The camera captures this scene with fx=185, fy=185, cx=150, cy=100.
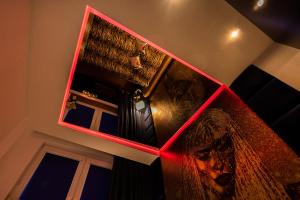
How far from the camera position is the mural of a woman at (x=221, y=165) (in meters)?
1.26

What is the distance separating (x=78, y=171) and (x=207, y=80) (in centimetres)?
215

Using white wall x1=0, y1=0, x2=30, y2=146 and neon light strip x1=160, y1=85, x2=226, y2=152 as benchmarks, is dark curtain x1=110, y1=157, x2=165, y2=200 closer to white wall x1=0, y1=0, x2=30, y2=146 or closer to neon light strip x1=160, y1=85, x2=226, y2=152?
neon light strip x1=160, y1=85, x2=226, y2=152

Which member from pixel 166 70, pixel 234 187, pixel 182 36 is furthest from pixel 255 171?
pixel 166 70

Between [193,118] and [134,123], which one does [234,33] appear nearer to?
[193,118]

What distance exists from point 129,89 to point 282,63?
3.34m

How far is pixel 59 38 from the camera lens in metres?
1.69

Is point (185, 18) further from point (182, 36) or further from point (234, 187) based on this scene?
point (234, 187)

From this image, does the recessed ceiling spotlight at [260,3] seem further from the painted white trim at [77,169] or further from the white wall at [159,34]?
the painted white trim at [77,169]

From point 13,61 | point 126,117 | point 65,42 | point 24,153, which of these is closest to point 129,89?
point 126,117

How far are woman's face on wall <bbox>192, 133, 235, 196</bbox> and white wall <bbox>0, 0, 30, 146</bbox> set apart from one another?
195 cm

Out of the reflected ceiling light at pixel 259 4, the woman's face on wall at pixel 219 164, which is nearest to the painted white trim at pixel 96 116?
the woman's face on wall at pixel 219 164

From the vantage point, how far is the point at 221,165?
5.35ft

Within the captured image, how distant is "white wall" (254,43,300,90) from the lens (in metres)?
1.40

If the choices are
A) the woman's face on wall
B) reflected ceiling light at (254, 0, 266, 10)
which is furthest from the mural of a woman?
reflected ceiling light at (254, 0, 266, 10)
